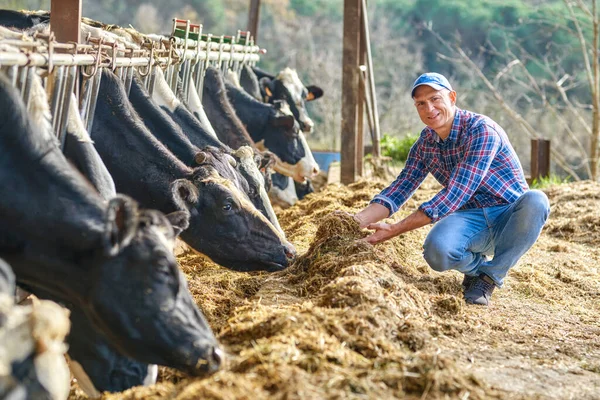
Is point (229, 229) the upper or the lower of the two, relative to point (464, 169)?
lower

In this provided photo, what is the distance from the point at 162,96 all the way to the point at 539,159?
7051mm

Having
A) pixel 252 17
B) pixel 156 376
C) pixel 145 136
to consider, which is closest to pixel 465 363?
pixel 156 376

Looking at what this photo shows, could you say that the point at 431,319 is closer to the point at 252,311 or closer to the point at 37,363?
the point at 252,311

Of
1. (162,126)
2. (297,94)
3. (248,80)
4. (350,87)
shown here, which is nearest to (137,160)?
(162,126)

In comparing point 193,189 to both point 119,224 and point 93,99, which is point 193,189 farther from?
point 119,224

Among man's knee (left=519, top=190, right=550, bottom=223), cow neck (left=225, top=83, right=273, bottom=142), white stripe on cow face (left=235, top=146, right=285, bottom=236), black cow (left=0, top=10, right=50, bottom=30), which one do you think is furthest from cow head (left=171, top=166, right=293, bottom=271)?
cow neck (left=225, top=83, right=273, bottom=142)

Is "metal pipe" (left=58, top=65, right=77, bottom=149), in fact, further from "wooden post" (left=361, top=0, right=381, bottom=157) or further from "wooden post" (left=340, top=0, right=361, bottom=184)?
"wooden post" (left=361, top=0, right=381, bottom=157)

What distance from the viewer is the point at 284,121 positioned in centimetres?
1010

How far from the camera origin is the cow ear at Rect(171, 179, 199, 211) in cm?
516

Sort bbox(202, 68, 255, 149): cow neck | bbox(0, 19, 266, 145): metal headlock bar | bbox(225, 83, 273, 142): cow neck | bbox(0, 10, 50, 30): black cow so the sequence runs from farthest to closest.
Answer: bbox(225, 83, 273, 142): cow neck, bbox(202, 68, 255, 149): cow neck, bbox(0, 10, 50, 30): black cow, bbox(0, 19, 266, 145): metal headlock bar

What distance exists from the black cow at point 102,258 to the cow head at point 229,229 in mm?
1732

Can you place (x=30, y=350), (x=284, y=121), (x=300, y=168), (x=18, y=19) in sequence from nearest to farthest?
(x=30, y=350) → (x=18, y=19) → (x=284, y=121) → (x=300, y=168)

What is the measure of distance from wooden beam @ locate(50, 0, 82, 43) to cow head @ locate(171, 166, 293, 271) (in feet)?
3.90

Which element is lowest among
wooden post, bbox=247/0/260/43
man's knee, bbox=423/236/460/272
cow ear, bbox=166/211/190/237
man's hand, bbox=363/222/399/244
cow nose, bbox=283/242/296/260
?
cow nose, bbox=283/242/296/260
